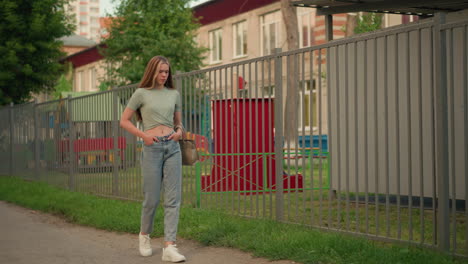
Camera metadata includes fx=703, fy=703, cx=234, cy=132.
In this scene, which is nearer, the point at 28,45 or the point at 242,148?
the point at 242,148

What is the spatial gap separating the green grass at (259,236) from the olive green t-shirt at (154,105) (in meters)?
1.47

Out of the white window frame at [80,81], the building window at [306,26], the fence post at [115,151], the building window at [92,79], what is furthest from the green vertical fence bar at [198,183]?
the white window frame at [80,81]

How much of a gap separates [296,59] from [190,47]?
19.1 meters

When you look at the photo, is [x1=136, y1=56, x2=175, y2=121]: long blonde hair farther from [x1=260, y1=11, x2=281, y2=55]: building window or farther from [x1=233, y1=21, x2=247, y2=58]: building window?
[x1=233, y1=21, x2=247, y2=58]: building window

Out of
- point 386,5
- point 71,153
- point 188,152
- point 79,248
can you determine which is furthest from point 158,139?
point 71,153

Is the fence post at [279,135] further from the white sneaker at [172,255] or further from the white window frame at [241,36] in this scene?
the white window frame at [241,36]

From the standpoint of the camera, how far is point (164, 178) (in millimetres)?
6738

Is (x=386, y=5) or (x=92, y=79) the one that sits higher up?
(x=92, y=79)

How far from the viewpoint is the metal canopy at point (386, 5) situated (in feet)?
31.6

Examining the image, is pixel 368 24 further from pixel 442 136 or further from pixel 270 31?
pixel 270 31

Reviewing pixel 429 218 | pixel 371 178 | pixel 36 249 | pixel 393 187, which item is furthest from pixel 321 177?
pixel 36 249

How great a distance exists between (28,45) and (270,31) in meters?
11.8

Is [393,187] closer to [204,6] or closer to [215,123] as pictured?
[215,123]

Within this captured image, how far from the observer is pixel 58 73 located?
25625 millimetres
